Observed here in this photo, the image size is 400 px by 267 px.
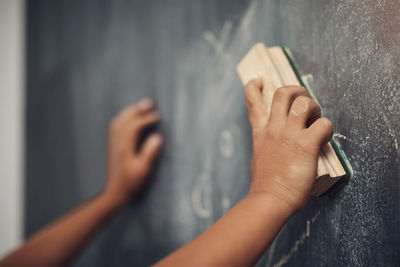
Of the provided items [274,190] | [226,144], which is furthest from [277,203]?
[226,144]

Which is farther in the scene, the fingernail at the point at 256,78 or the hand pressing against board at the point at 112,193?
the hand pressing against board at the point at 112,193

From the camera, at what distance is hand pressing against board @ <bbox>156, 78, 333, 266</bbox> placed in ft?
1.01

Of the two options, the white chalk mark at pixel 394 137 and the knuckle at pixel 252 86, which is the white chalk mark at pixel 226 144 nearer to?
the knuckle at pixel 252 86

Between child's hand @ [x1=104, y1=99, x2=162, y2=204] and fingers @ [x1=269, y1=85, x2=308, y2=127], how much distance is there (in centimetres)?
40

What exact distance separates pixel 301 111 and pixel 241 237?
12 cm

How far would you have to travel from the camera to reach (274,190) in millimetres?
322

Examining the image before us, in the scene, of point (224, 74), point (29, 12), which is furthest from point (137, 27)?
point (29, 12)

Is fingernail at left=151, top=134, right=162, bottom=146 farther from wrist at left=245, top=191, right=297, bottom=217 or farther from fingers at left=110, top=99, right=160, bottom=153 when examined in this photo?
wrist at left=245, top=191, right=297, bottom=217

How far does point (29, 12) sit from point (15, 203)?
64cm

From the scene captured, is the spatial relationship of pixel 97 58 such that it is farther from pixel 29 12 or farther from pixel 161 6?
pixel 29 12

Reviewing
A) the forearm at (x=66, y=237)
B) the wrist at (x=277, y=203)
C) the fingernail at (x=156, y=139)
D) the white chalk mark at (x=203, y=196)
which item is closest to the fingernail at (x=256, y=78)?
the wrist at (x=277, y=203)

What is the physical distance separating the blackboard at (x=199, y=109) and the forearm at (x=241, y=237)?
0.07 metres

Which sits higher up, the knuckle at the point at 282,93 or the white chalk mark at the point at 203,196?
the knuckle at the point at 282,93

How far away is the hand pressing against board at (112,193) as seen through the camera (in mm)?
722
